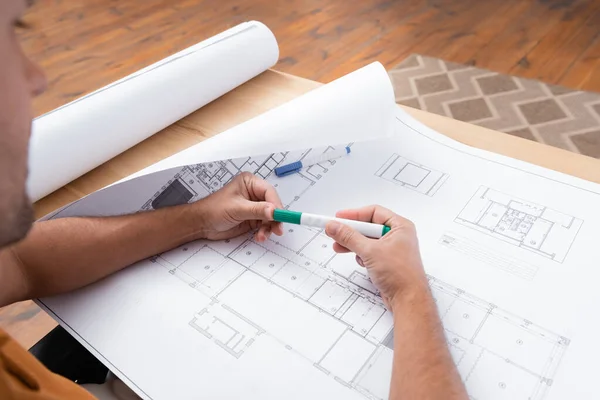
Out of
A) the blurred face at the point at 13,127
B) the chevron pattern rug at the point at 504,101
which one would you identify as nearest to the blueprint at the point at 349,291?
the blurred face at the point at 13,127

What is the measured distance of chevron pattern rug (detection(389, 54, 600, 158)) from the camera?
1.52 meters

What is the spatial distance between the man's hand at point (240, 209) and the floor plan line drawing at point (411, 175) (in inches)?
6.1

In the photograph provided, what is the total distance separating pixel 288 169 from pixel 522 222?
0.96 ft

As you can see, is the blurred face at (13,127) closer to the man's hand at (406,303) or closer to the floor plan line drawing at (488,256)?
the man's hand at (406,303)

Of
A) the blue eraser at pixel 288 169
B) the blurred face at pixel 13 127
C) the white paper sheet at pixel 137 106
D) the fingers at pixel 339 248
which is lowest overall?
the fingers at pixel 339 248

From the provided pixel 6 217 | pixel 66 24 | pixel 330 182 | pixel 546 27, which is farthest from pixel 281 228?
pixel 66 24

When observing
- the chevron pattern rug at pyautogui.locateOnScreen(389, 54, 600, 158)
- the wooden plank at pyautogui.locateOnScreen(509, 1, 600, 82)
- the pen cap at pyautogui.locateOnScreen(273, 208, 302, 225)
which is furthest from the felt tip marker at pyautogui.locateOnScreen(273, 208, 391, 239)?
the wooden plank at pyautogui.locateOnScreen(509, 1, 600, 82)

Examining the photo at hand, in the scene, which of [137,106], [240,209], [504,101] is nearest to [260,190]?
[240,209]

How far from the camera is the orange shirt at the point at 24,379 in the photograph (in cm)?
37

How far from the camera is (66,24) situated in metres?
2.23

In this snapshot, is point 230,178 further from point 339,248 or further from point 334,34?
point 334,34

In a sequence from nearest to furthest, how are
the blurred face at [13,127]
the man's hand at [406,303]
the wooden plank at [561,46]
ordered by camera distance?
the blurred face at [13,127] → the man's hand at [406,303] → the wooden plank at [561,46]

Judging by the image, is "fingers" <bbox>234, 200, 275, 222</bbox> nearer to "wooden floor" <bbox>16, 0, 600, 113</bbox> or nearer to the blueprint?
the blueprint

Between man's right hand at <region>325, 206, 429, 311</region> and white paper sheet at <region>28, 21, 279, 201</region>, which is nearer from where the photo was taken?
man's right hand at <region>325, 206, 429, 311</region>
